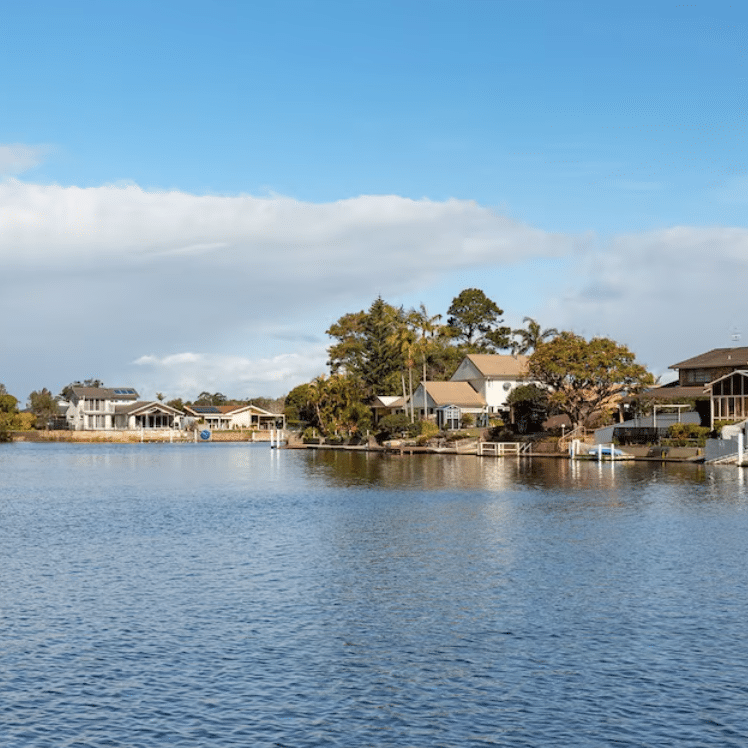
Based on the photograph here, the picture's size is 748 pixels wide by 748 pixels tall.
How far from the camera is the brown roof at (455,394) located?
135 m

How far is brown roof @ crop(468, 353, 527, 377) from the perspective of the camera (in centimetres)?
13788

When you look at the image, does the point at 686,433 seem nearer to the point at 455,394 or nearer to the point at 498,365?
the point at 455,394

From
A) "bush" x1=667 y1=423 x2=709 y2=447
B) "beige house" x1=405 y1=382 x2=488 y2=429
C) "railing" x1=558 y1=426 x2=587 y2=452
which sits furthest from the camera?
"beige house" x1=405 y1=382 x2=488 y2=429

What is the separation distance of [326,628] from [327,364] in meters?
147

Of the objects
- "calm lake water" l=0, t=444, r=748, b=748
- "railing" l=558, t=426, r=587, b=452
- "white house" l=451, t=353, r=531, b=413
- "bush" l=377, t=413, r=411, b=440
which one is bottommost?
"calm lake water" l=0, t=444, r=748, b=748

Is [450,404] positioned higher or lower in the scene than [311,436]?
higher

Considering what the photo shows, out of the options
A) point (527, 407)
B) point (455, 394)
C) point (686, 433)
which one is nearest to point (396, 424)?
point (455, 394)

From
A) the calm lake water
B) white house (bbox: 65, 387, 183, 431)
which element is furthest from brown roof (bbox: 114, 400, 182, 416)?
the calm lake water

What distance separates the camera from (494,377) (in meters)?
138

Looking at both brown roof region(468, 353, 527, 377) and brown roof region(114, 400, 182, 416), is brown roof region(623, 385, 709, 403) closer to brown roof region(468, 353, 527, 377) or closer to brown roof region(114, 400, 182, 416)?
brown roof region(468, 353, 527, 377)

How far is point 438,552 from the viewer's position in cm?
4022

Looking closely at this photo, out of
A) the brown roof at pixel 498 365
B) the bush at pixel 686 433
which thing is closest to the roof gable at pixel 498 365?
the brown roof at pixel 498 365

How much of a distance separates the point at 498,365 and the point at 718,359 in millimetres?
36629

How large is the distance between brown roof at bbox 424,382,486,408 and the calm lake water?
7751 cm
